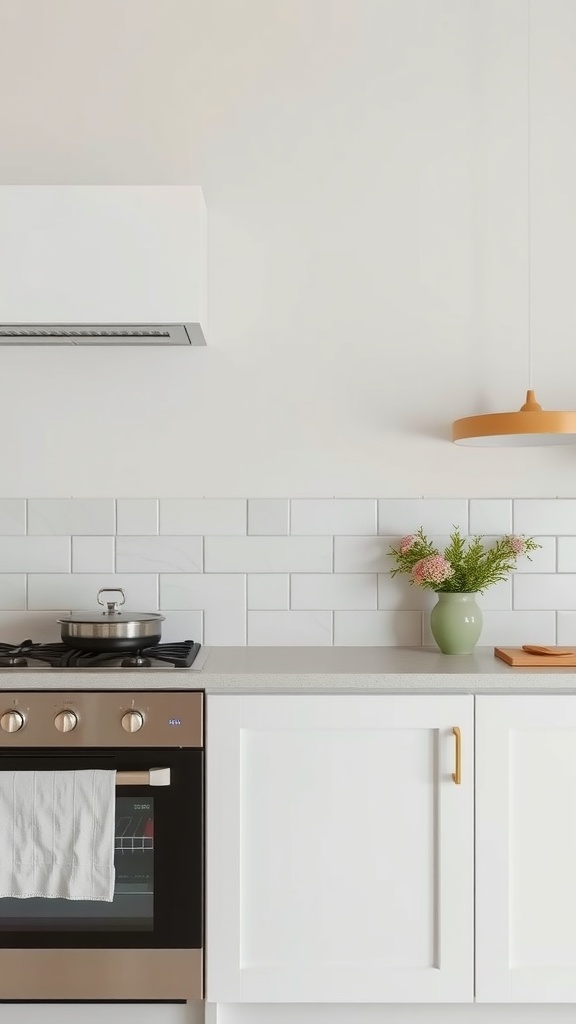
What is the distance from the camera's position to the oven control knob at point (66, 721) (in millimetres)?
2076

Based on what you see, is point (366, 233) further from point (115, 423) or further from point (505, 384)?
point (115, 423)

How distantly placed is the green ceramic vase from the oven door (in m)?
0.81

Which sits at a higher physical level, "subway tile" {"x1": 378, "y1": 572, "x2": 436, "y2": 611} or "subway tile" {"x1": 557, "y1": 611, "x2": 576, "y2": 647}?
"subway tile" {"x1": 378, "y1": 572, "x2": 436, "y2": 611}

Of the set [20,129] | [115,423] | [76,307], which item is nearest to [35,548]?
[115,423]

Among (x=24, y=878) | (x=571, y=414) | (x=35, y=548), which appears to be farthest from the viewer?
(x=35, y=548)

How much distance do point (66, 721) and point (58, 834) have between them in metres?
0.26

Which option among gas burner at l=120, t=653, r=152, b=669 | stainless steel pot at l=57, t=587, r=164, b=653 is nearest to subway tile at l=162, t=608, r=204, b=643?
stainless steel pot at l=57, t=587, r=164, b=653

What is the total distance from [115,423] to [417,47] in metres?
1.48

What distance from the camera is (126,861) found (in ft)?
6.86

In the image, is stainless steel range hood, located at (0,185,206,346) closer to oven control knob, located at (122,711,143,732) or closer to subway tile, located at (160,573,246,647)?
subway tile, located at (160,573,246,647)

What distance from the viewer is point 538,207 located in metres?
2.73

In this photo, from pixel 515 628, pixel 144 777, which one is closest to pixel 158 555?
pixel 144 777

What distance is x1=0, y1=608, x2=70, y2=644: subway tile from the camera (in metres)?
2.68

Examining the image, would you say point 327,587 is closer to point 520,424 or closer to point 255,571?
point 255,571
